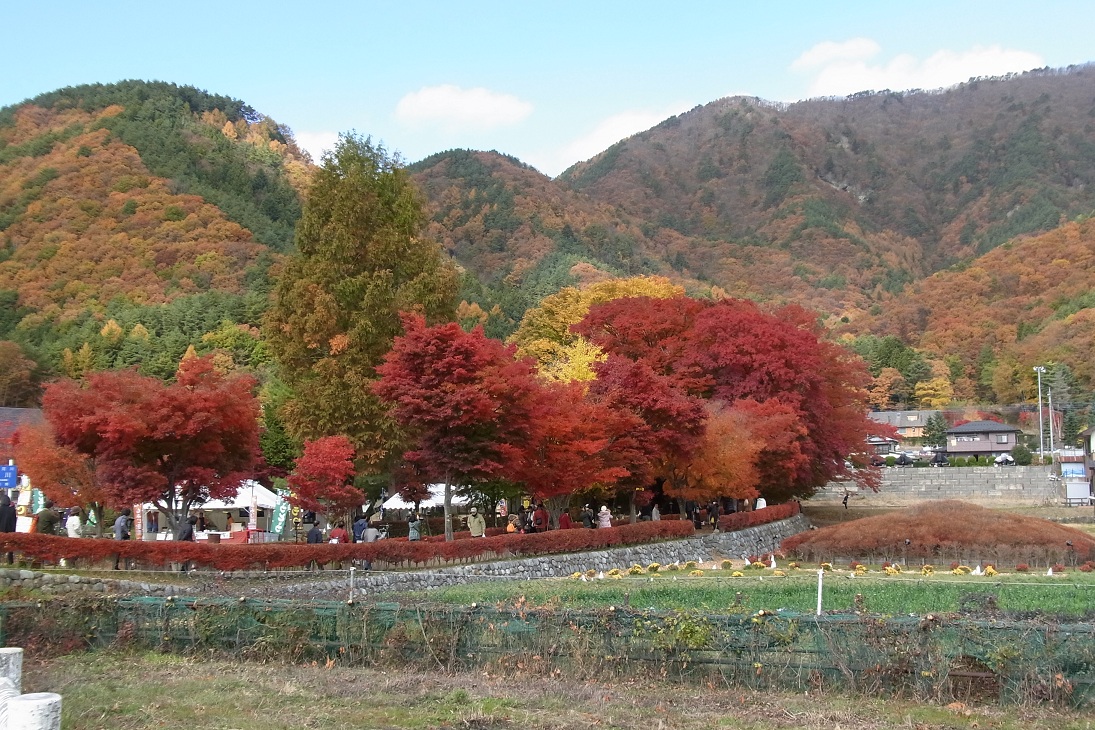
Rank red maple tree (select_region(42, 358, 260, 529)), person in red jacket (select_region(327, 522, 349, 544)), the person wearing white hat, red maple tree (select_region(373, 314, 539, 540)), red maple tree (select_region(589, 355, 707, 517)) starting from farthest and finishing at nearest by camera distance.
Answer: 1. red maple tree (select_region(589, 355, 707, 517))
2. the person wearing white hat
3. red maple tree (select_region(373, 314, 539, 540))
4. person in red jacket (select_region(327, 522, 349, 544))
5. red maple tree (select_region(42, 358, 260, 529))

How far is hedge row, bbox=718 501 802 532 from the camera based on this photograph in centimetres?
4050

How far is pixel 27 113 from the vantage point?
138m

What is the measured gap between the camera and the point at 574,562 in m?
30.2

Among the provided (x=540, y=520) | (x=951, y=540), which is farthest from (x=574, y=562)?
(x=951, y=540)

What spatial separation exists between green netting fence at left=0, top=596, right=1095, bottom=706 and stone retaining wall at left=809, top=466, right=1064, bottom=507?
5491 centimetres

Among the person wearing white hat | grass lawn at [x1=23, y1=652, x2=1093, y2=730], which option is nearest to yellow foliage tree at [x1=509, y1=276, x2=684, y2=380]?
the person wearing white hat

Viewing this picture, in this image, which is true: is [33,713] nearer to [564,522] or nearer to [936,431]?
[564,522]

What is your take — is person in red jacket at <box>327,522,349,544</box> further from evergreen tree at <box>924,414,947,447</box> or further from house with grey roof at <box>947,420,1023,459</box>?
evergreen tree at <box>924,414,947,447</box>

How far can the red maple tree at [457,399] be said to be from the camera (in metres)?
28.4

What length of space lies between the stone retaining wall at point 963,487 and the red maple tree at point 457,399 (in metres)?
41.0

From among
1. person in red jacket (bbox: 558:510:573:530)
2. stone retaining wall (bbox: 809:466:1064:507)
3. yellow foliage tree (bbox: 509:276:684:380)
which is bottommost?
stone retaining wall (bbox: 809:466:1064:507)

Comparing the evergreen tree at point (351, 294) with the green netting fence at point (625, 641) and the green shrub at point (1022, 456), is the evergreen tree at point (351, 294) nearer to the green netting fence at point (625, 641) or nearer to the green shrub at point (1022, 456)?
the green netting fence at point (625, 641)

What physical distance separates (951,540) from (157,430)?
80.5ft

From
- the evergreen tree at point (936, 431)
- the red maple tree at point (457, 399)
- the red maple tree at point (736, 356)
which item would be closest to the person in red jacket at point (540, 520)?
the red maple tree at point (457, 399)
